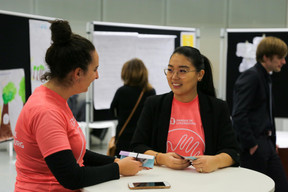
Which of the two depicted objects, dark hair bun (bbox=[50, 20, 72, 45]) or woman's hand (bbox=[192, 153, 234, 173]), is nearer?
dark hair bun (bbox=[50, 20, 72, 45])

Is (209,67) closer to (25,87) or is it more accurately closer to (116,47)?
(25,87)

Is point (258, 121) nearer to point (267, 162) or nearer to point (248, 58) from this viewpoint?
point (267, 162)

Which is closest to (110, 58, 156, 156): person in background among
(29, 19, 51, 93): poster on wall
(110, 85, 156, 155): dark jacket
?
(110, 85, 156, 155): dark jacket

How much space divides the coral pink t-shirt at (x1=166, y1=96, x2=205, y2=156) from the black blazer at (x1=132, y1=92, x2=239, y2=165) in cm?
3

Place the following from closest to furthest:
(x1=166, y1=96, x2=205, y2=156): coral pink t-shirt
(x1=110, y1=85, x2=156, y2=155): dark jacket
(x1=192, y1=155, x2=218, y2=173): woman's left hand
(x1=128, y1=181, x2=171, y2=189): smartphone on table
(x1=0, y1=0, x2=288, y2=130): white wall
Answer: (x1=128, y1=181, x2=171, y2=189): smartphone on table → (x1=192, y1=155, x2=218, y2=173): woman's left hand → (x1=166, y1=96, x2=205, y2=156): coral pink t-shirt → (x1=110, y1=85, x2=156, y2=155): dark jacket → (x1=0, y1=0, x2=288, y2=130): white wall

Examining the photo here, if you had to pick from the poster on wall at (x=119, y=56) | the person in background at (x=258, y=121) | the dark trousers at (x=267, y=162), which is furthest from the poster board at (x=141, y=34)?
the dark trousers at (x=267, y=162)

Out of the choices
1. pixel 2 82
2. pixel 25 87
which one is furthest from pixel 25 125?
pixel 25 87

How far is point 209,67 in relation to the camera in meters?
2.24

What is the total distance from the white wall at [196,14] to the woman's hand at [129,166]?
5.13m

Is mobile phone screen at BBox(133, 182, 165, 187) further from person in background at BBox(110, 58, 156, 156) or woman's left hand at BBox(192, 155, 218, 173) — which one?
person in background at BBox(110, 58, 156, 156)

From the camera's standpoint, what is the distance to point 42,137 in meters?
1.46

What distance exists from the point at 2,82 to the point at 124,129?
1.26 metres

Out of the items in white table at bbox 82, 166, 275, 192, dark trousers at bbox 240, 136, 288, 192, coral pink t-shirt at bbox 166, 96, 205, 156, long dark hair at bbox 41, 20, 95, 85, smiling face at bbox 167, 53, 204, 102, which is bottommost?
dark trousers at bbox 240, 136, 288, 192

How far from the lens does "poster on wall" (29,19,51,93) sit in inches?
136
